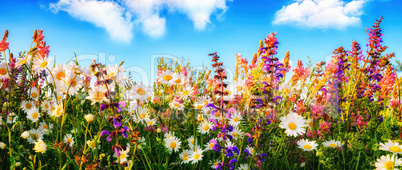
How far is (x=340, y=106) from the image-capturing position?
10.4ft

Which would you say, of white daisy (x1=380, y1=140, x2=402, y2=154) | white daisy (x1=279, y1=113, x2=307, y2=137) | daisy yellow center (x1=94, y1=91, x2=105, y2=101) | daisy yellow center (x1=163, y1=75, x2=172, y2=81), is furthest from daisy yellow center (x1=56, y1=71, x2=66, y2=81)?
white daisy (x1=380, y1=140, x2=402, y2=154)

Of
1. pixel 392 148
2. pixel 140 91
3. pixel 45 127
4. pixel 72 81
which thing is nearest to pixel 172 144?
pixel 140 91

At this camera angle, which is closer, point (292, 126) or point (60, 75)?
point (60, 75)

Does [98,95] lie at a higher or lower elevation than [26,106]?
higher

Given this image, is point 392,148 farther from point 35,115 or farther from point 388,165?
point 35,115

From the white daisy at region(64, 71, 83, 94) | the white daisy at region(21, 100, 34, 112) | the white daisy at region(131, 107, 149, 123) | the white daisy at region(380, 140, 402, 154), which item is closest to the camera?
the white daisy at region(64, 71, 83, 94)

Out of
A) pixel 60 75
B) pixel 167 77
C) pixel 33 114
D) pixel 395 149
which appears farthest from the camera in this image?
pixel 167 77

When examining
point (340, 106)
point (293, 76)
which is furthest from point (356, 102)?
point (293, 76)

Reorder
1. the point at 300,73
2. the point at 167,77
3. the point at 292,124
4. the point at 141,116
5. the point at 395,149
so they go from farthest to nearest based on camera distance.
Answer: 1. the point at 300,73
2. the point at 141,116
3. the point at 167,77
4. the point at 292,124
5. the point at 395,149

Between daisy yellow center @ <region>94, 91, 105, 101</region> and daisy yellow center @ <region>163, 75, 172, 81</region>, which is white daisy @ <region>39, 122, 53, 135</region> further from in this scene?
daisy yellow center @ <region>94, 91, 105, 101</region>

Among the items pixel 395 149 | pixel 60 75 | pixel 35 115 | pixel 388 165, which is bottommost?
pixel 388 165

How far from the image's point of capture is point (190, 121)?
3.03 m

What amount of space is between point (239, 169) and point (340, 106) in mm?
1766

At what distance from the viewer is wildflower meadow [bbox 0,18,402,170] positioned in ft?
5.82
